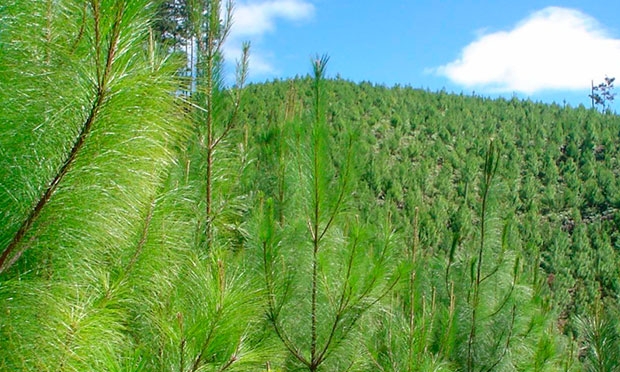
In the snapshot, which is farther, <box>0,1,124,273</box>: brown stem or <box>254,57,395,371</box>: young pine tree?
<box>254,57,395,371</box>: young pine tree

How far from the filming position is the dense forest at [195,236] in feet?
4.64

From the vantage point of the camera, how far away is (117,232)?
5.41 feet

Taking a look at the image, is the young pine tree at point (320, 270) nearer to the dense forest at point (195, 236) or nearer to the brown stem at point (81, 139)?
the dense forest at point (195, 236)

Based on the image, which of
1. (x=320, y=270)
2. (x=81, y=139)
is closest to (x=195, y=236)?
(x=320, y=270)

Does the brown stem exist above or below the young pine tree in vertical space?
above

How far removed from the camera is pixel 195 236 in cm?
297

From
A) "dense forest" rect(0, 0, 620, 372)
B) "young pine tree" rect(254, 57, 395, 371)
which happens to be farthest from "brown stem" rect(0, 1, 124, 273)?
"young pine tree" rect(254, 57, 395, 371)

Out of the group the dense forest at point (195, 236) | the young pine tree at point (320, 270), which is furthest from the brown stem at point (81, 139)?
the young pine tree at point (320, 270)

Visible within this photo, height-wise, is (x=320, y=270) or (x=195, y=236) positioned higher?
(x=195, y=236)

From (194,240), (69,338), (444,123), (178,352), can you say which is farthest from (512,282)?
(444,123)

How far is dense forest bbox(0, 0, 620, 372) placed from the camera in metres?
1.41

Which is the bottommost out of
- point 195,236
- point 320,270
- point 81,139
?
point 320,270

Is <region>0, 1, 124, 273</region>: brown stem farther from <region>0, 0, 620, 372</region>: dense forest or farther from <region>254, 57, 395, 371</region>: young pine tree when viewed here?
<region>254, 57, 395, 371</region>: young pine tree

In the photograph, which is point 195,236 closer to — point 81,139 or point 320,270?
point 320,270
